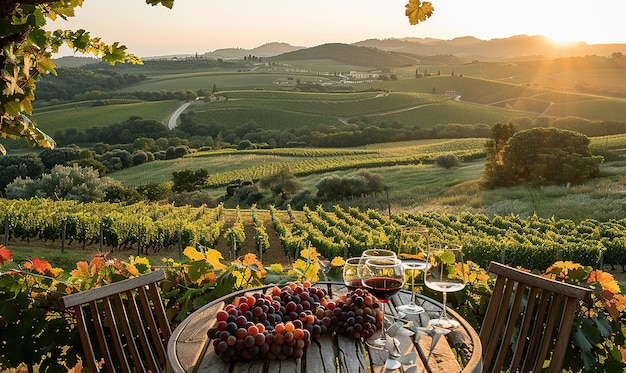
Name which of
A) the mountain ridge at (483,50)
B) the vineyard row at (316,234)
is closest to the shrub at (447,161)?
the vineyard row at (316,234)

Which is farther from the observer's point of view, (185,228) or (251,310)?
(185,228)

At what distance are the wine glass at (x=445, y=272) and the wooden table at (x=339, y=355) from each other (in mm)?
58

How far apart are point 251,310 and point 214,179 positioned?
41.7 metres

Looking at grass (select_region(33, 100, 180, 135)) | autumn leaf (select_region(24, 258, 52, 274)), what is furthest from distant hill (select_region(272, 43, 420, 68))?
autumn leaf (select_region(24, 258, 52, 274))

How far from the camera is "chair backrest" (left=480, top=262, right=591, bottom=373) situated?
2035 millimetres

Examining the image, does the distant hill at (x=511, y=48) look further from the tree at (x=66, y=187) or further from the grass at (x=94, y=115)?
the tree at (x=66, y=187)

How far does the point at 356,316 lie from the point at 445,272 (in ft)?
1.15

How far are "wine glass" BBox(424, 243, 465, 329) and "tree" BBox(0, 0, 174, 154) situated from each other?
134 cm

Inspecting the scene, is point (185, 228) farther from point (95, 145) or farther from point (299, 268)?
point (95, 145)

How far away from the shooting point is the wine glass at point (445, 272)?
1833 millimetres

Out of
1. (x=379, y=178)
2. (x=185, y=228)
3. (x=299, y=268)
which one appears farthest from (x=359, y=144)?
(x=299, y=268)

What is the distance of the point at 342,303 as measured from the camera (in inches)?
76.7

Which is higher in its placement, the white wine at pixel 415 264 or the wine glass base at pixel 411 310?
the white wine at pixel 415 264

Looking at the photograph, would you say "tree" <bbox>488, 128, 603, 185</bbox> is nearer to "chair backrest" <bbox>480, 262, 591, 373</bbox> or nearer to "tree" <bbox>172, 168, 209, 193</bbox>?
→ "tree" <bbox>172, 168, 209, 193</bbox>
